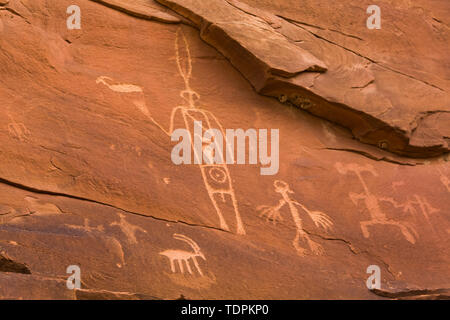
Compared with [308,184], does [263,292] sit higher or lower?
lower

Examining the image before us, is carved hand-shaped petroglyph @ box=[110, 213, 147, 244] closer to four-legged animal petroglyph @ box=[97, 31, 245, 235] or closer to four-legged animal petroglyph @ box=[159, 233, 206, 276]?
four-legged animal petroglyph @ box=[159, 233, 206, 276]

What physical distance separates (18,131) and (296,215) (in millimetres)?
1987

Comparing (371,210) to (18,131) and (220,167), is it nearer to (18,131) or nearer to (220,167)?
(220,167)

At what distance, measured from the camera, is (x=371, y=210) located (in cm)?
404

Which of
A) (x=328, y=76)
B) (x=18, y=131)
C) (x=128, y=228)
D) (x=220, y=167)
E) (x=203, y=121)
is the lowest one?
(x=128, y=228)

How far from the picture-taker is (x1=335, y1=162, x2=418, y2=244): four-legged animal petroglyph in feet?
13.0

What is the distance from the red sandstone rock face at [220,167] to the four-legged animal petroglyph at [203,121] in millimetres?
12

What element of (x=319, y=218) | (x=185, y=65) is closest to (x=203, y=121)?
(x=185, y=65)

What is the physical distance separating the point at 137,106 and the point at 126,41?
0.61m

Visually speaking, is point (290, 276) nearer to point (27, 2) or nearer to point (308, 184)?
point (308, 184)

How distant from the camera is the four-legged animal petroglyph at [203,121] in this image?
12.4 ft

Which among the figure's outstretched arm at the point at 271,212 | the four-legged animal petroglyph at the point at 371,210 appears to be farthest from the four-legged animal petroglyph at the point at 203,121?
the four-legged animal petroglyph at the point at 371,210

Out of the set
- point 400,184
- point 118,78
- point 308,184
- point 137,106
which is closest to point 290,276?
point 308,184

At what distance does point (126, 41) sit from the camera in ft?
14.1
